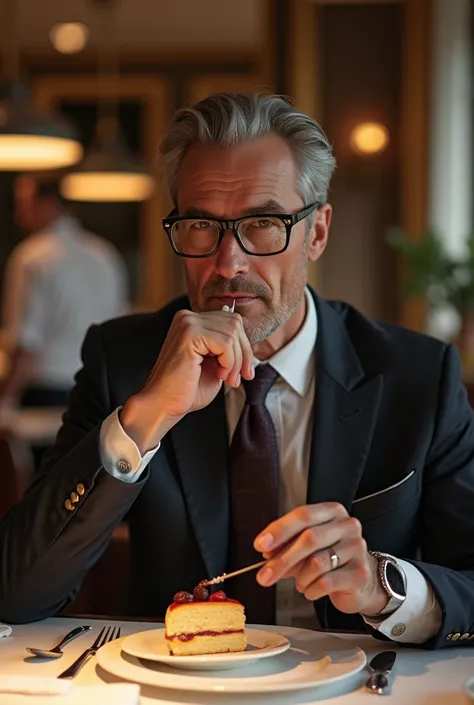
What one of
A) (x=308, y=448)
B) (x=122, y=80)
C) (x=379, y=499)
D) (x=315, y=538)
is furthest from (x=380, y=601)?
(x=122, y=80)

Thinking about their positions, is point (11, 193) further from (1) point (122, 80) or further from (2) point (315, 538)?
(2) point (315, 538)

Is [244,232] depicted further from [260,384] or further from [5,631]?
[5,631]

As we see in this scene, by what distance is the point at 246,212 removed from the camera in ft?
6.40

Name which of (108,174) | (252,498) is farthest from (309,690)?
(108,174)

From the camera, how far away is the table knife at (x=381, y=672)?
1.41m

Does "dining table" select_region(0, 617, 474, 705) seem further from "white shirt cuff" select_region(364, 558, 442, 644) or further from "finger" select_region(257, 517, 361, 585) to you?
"finger" select_region(257, 517, 361, 585)

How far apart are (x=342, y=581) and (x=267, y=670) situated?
0.51 ft

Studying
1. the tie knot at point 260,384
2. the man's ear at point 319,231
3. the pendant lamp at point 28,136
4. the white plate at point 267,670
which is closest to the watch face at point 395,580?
the white plate at point 267,670

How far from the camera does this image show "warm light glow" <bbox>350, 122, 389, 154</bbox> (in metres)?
5.82

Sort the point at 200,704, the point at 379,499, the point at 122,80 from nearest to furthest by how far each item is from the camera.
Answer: the point at 200,704
the point at 379,499
the point at 122,80

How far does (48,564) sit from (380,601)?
0.52 meters

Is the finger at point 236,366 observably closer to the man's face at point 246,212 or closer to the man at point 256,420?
the man at point 256,420

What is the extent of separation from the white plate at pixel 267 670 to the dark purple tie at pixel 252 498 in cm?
37

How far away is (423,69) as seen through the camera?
5.77 metres
